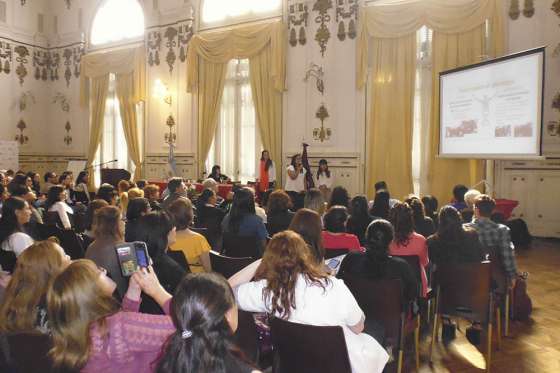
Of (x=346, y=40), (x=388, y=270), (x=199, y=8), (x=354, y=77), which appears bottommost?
(x=388, y=270)

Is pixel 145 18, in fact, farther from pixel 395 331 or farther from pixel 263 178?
pixel 395 331

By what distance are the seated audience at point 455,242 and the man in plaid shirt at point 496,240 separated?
0.83ft

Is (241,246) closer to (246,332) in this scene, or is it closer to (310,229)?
(310,229)

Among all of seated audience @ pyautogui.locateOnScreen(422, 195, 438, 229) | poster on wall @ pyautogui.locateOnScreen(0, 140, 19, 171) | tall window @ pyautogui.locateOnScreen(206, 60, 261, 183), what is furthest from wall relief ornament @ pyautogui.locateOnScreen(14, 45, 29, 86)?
seated audience @ pyautogui.locateOnScreen(422, 195, 438, 229)

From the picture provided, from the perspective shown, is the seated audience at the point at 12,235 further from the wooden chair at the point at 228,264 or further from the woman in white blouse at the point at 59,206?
the woman in white blouse at the point at 59,206

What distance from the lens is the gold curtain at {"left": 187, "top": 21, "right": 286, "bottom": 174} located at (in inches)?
400

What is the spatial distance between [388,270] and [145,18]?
11.1 metres

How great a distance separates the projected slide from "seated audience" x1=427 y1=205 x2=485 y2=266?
12.7 feet

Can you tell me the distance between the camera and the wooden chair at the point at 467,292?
324cm

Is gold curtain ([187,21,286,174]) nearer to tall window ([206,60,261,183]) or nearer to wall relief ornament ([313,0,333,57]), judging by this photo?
tall window ([206,60,261,183])

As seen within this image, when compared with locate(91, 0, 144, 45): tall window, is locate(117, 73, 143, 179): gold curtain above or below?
below

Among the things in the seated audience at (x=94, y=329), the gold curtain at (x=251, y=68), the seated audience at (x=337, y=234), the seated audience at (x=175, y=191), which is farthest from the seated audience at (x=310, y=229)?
the gold curtain at (x=251, y=68)

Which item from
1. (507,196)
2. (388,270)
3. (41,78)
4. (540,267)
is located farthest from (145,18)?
(388,270)

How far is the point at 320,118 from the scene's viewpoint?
32.2 ft
